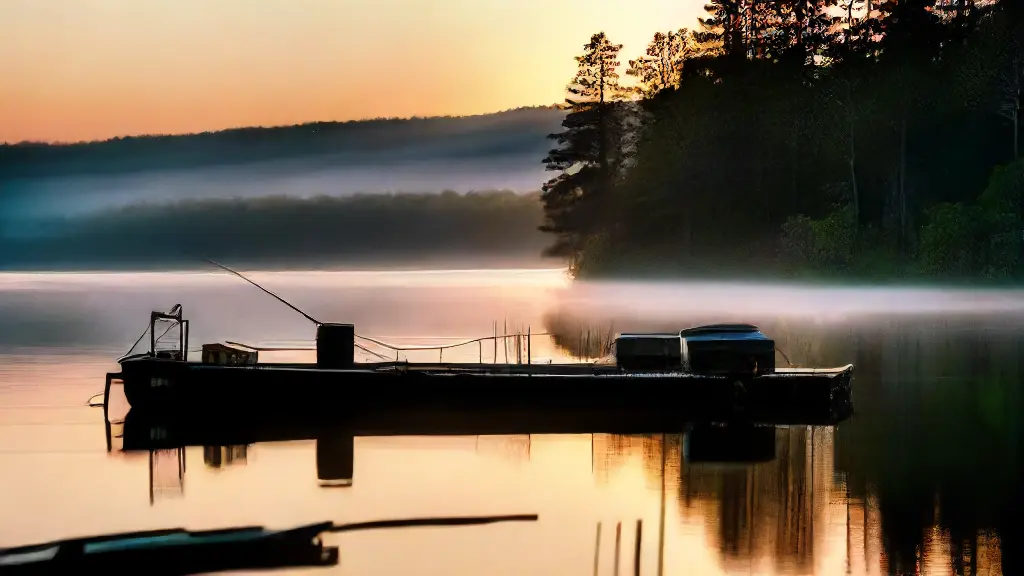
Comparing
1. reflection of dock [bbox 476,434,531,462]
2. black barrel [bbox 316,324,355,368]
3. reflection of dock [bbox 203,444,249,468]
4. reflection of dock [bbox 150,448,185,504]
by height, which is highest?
black barrel [bbox 316,324,355,368]

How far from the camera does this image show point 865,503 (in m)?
24.5

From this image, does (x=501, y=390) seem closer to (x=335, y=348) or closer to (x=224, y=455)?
(x=335, y=348)

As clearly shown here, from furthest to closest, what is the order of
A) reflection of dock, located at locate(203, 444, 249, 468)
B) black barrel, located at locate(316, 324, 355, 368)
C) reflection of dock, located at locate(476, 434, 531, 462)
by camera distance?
1. black barrel, located at locate(316, 324, 355, 368)
2. reflection of dock, located at locate(476, 434, 531, 462)
3. reflection of dock, located at locate(203, 444, 249, 468)

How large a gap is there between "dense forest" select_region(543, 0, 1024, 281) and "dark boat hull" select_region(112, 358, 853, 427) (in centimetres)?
5046

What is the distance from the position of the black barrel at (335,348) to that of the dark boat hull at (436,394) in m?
0.96

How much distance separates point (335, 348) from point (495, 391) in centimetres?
476

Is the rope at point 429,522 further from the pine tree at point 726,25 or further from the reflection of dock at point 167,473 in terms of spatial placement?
the pine tree at point 726,25

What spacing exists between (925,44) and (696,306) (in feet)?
83.3

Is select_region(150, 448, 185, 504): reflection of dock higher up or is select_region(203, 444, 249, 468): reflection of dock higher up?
select_region(203, 444, 249, 468): reflection of dock

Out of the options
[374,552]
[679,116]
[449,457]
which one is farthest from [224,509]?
[679,116]

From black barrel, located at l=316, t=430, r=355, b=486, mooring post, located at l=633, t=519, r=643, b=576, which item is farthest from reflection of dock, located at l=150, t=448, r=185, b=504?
mooring post, located at l=633, t=519, r=643, b=576

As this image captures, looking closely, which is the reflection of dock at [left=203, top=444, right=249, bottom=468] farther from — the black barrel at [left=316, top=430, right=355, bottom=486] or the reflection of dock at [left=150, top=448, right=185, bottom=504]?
the black barrel at [left=316, top=430, right=355, bottom=486]

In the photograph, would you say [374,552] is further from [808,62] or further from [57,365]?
[808,62]

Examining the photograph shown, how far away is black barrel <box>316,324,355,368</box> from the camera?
3716cm
